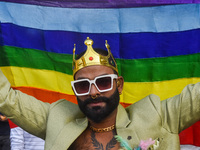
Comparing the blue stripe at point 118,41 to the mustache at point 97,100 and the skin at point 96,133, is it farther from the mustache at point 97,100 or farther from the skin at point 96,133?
the mustache at point 97,100

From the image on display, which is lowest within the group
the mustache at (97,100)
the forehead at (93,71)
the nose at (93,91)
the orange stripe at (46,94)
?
the orange stripe at (46,94)

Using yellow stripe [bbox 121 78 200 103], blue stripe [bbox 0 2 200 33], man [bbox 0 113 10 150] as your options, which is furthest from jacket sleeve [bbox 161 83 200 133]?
man [bbox 0 113 10 150]

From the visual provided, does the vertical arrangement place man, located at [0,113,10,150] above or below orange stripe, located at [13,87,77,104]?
below

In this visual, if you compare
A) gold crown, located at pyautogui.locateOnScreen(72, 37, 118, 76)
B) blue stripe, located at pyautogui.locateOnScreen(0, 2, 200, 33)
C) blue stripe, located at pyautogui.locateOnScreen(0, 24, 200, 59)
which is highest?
blue stripe, located at pyautogui.locateOnScreen(0, 2, 200, 33)

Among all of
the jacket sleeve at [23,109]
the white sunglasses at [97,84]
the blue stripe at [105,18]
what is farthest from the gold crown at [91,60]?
the blue stripe at [105,18]

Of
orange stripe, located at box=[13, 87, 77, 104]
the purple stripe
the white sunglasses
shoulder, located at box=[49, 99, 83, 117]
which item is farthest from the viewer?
orange stripe, located at box=[13, 87, 77, 104]

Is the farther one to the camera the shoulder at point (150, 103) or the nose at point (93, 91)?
the shoulder at point (150, 103)

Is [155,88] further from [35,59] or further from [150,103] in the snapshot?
[35,59]

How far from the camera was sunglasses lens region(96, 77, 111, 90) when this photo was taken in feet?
10.9

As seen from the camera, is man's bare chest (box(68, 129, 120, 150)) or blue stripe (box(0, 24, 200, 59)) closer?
man's bare chest (box(68, 129, 120, 150))

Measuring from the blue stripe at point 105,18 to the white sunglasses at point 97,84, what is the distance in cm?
91

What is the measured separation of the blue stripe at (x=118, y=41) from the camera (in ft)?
13.2

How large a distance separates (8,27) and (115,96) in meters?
1.68

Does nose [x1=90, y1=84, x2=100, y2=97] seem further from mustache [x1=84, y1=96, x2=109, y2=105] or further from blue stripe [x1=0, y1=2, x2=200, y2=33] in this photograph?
blue stripe [x1=0, y1=2, x2=200, y2=33]
